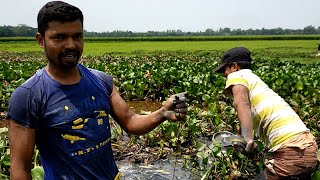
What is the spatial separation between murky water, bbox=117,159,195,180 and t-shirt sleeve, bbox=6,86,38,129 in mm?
2449

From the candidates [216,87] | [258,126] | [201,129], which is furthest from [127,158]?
[216,87]

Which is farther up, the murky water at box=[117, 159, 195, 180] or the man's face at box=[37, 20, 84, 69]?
the man's face at box=[37, 20, 84, 69]

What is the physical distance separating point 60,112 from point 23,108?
0.15 m

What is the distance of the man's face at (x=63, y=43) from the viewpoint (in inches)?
63.9

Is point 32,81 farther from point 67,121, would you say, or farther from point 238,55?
point 238,55

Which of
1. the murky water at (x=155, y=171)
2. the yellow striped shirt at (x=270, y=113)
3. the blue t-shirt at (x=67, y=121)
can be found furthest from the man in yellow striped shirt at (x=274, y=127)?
the murky water at (x=155, y=171)

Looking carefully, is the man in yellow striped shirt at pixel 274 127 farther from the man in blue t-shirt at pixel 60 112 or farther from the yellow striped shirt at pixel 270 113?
the man in blue t-shirt at pixel 60 112

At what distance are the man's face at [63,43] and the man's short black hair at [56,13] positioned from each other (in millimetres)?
18

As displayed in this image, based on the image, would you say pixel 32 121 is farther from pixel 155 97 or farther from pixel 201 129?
pixel 155 97

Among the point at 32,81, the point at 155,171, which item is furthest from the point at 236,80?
the point at 155,171

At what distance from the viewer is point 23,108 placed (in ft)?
5.07

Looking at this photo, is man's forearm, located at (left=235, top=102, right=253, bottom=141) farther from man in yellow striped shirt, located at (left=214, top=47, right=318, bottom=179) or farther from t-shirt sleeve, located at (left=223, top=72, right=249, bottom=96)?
t-shirt sleeve, located at (left=223, top=72, right=249, bottom=96)

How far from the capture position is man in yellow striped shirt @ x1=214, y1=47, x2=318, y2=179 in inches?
103

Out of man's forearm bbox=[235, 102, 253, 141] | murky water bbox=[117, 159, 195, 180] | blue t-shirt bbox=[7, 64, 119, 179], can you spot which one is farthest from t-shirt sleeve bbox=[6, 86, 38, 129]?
murky water bbox=[117, 159, 195, 180]
